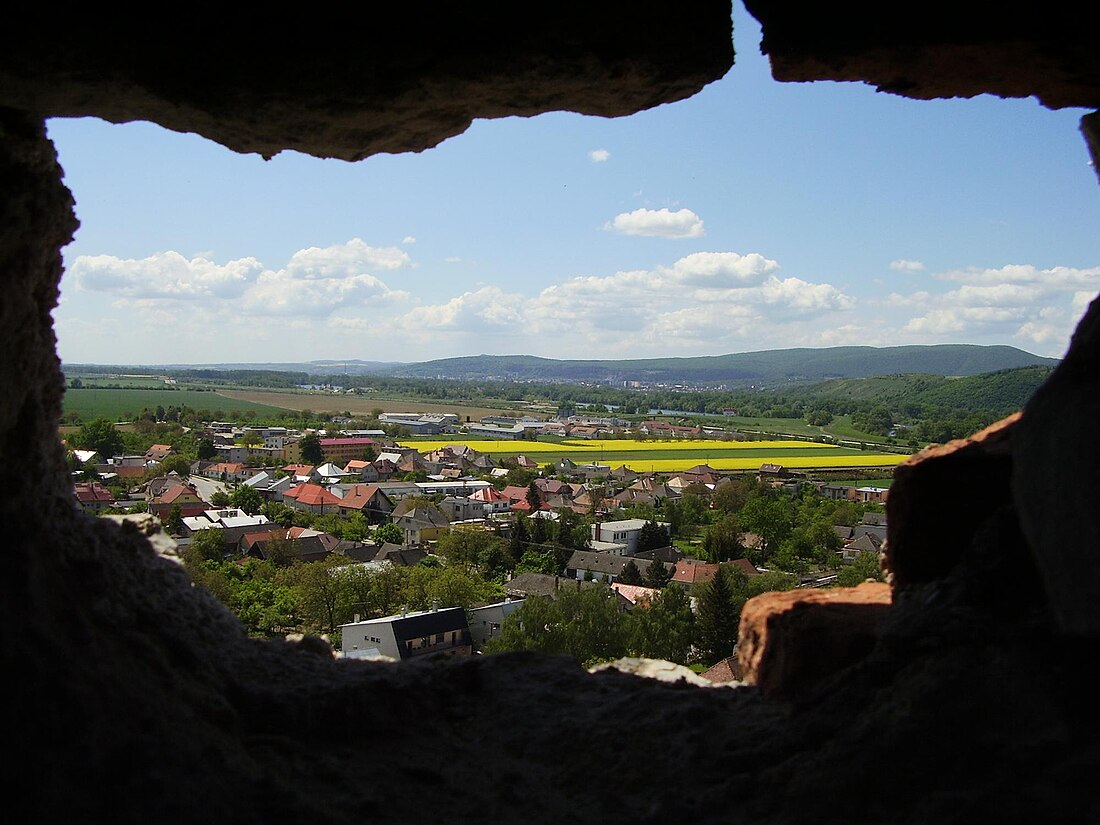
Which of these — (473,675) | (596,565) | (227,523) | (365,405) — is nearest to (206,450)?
(227,523)

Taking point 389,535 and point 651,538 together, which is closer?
point 389,535

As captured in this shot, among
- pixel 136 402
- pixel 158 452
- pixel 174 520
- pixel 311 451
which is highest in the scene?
pixel 136 402

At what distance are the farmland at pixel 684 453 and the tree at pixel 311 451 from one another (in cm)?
1456

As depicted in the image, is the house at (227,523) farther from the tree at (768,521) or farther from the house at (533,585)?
the tree at (768,521)

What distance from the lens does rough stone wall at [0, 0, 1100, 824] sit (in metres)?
3.21

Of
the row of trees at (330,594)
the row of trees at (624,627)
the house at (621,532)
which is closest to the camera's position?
the row of trees at (624,627)

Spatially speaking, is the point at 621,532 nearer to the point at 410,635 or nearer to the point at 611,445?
the point at 410,635

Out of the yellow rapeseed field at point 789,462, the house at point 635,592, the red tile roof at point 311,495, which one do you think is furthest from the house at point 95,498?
the yellow rapeseed field at point 789,462

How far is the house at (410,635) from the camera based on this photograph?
22672mm

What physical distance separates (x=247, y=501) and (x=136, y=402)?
79424 millimetres

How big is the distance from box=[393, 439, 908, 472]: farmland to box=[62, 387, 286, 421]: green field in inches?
1348

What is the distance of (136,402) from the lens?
12088 centimetres

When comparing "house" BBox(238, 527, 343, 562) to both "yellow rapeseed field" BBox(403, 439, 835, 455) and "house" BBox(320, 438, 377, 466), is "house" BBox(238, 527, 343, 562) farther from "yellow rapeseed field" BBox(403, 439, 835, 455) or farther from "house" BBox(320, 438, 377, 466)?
"yellow rapeseed field" BBox(403, 439, 835, 455)

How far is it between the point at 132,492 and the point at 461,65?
53765 mm
